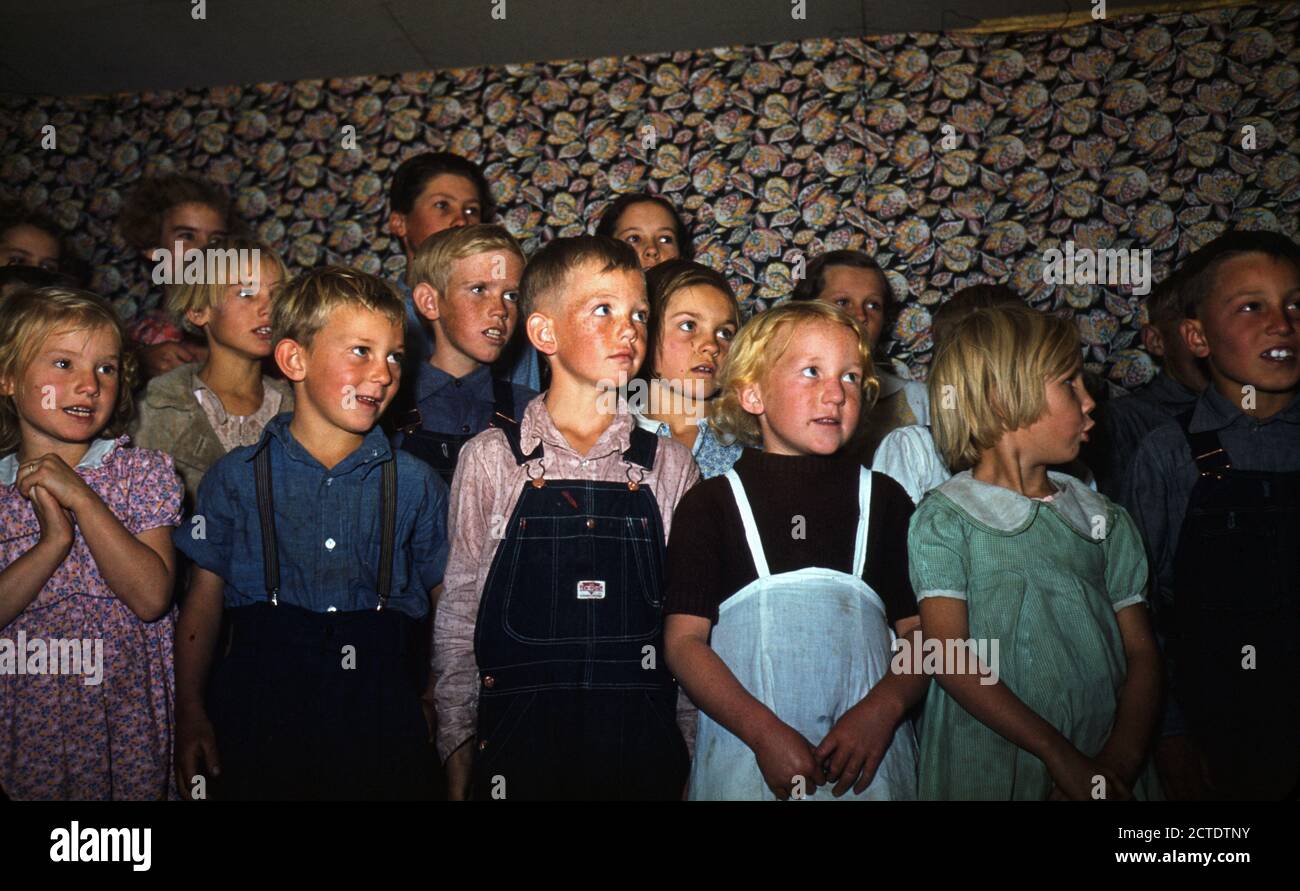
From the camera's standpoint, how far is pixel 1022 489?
2219 millimetres

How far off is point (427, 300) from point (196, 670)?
128cm

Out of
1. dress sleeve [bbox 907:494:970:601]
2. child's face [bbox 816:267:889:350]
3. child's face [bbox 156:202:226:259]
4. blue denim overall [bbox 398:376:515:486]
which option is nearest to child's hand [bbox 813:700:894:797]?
dress sleeve [bbox 907:494:970:601]

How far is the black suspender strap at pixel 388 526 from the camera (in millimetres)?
2238

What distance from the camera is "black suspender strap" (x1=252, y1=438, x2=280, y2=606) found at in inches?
86.3

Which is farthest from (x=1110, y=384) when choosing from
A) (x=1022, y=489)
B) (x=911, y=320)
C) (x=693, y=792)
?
(x=693, y=792)

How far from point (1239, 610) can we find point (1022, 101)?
2860 millimetres

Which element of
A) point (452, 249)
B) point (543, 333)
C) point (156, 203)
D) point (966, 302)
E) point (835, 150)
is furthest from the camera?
point (835, 150)

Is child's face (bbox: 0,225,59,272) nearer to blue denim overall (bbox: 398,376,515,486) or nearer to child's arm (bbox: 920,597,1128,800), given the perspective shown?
blue denim overall (bbox: 398,376,515,486)

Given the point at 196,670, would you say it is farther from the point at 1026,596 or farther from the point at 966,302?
the point at 966,302

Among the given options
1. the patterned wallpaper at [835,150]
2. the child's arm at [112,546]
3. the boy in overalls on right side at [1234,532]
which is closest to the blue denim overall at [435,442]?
the child's arm at [112,546]

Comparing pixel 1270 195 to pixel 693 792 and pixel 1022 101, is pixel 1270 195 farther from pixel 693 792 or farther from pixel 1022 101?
pixel 693 792

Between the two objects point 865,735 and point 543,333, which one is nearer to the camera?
point 865,735

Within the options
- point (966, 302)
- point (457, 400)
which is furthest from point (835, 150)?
point (457, 400)

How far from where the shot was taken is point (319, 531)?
2.24 meters
